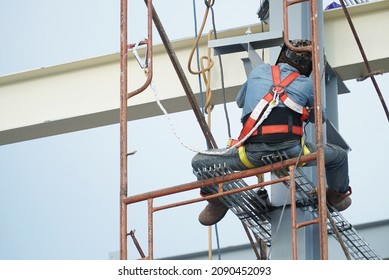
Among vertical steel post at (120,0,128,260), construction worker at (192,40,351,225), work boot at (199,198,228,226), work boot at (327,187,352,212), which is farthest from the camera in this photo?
work boot at (199,198,228,226)

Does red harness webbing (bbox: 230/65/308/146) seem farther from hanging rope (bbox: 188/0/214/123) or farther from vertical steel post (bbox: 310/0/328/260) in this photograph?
hanging rope (bbox: 188/0/214/123)

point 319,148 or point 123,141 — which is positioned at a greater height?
point 123,141

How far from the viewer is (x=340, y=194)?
1258cm

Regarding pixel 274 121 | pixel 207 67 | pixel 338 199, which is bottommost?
pixel 338 199

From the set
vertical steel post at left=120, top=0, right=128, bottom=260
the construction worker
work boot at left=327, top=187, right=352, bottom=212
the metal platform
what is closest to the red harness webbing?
the construction worker

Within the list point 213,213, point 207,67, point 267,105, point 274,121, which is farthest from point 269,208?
point 207,67

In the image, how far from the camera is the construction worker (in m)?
12.1

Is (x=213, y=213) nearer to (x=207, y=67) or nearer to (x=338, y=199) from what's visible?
(x=338, y=199)

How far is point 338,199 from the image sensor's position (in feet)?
41.4

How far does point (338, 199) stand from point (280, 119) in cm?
97

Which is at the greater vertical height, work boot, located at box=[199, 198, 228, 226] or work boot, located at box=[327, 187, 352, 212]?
work boot, located at box=[199, 198, 228, 226]
